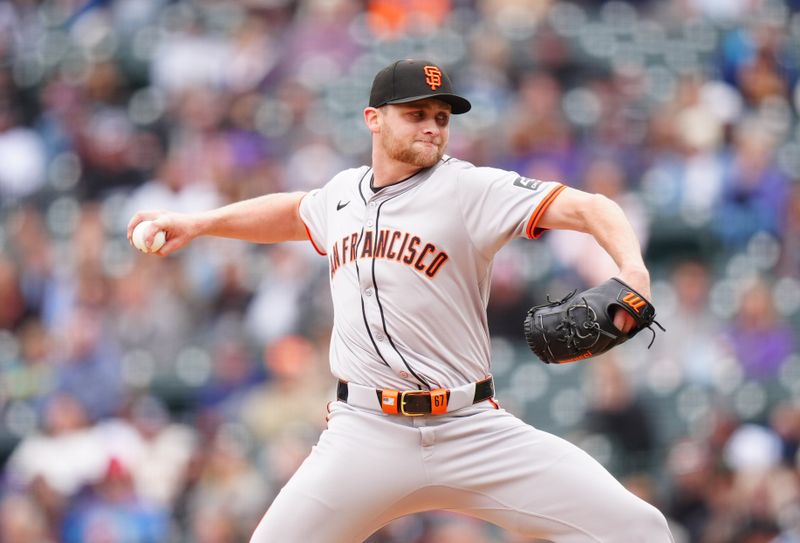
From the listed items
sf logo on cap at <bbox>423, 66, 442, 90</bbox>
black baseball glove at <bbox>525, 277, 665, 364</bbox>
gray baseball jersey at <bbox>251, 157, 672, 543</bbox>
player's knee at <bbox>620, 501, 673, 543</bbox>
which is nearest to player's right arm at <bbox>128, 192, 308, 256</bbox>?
gray baseball jersey at <bbox>251, 157, 672, 543</bbox>

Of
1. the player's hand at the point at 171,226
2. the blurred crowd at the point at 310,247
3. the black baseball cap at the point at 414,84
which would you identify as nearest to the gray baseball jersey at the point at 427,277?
the black baseball cap at the point at 414,84

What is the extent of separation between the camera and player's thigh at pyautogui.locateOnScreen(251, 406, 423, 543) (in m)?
4.23

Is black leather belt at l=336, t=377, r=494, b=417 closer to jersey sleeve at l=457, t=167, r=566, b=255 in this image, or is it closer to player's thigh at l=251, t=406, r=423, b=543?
player's thigh at l=251, t=406, r=423, b=543

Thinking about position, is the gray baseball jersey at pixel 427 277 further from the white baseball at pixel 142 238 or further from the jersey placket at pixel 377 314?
the white baseball at pixel 142 238

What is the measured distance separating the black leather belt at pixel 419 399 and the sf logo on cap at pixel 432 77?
1.11 metres

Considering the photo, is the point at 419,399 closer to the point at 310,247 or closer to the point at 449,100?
the point at 449,100

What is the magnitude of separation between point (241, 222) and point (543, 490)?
1659 mm

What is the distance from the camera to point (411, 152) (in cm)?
448

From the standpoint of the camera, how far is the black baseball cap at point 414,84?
4406 mm

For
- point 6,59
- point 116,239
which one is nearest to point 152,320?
point 116,239

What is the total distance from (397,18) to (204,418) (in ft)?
16.4

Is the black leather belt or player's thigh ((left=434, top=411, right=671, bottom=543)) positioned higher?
the black leather belt

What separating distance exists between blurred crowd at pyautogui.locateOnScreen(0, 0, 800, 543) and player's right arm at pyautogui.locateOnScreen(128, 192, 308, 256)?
415cm

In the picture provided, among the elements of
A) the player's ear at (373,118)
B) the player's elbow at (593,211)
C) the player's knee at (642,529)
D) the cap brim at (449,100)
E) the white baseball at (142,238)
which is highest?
the cap brim at (449,100)
